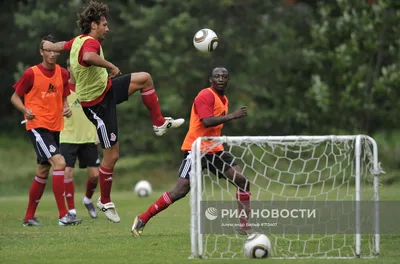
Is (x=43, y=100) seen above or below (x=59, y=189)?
above

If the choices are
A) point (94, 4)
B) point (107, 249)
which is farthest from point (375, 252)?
point (94, 4)

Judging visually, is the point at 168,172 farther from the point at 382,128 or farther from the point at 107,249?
the point at 107,249

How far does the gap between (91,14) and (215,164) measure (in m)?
2.31

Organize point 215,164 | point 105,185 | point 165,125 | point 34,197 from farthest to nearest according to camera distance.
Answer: point 34,197
point 105,185
point 165,125
point 215,164

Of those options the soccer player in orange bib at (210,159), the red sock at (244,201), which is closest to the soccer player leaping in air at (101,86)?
the soccer player in orange bib at (210,159)

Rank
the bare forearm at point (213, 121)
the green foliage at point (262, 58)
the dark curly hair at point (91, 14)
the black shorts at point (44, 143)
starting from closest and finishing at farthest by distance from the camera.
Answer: the bare forearm at point (213, 121)
the dark curly hair at point (91, 14)
the black shorts at point (44, 143)
the green foliage at point (262, 58)

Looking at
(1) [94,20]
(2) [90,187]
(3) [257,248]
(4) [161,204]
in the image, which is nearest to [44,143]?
(2) [90,187]

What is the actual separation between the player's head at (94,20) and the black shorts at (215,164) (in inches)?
71.2

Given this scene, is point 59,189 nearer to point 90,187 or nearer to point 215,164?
point 90,187

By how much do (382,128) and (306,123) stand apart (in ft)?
8.14

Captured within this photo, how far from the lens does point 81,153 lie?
1280 centimetres

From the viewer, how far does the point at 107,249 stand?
316 inches

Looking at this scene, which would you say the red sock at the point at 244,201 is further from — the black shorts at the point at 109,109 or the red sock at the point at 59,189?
the red sock at the point at 59,189

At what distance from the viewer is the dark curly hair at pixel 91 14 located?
363 inches
